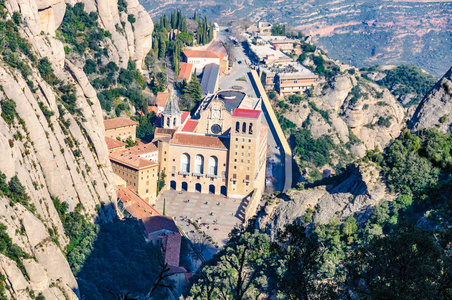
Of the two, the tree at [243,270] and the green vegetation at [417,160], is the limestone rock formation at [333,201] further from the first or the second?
the tree at [243,270]

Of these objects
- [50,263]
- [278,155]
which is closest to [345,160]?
[278,155]

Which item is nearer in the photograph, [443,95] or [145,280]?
[443,95]

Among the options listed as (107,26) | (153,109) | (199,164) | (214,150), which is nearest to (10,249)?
(214,150)

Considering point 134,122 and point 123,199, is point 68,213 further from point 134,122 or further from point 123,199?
point 134,122

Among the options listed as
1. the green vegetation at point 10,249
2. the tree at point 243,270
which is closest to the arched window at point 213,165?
the tree at point 243,270

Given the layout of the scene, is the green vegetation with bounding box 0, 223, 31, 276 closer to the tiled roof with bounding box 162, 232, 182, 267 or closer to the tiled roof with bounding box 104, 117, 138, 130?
the tiled roof with bounding box 162, 232, 182, 267

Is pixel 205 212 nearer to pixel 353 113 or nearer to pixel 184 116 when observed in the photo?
pixel 184 116

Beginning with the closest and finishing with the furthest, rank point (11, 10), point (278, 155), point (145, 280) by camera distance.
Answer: point (145, 280)
point (11, 10)
point (278, 155)
